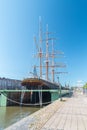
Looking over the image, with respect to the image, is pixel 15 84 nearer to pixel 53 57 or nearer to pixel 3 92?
pixel 3 92

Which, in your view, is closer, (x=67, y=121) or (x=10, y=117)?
(x=67, y=121)

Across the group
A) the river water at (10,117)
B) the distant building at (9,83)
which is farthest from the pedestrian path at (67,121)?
the distant building at (9,83)

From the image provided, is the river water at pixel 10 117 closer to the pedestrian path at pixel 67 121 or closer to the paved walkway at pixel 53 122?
the paved walkway at pixel 53 122

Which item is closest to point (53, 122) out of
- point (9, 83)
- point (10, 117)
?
point (10, 117)

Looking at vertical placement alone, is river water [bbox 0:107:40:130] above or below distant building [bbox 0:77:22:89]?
below

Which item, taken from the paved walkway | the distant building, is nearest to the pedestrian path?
the paved walkway

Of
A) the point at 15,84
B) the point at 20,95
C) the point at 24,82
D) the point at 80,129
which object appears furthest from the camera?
Result: the point at 15,84

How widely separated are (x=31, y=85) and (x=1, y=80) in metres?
7.00

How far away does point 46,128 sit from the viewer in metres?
5.05

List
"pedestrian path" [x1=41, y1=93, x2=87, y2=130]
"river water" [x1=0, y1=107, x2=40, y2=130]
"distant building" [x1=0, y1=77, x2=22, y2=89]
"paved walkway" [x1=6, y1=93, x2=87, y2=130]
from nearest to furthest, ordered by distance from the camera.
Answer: "paved walkway" [x1=6, y1=93, x2=87, y2=130]
"pedestrian path" [x1=41, y1=93, x2=87, y2=130]
"river water" [x1=0, y1=107, x2=40, y2=130]
"distant building" [x1=0, y1=77, x2=22, y2=89]

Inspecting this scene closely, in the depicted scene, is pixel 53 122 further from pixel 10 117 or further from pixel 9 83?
pixel 9 83

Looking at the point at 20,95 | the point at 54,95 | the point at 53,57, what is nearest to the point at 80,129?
the point at 54,95

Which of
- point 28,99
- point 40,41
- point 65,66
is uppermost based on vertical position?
point 40,41

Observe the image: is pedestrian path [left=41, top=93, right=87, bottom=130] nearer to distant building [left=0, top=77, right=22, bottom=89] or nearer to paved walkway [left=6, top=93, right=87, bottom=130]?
paved walkway [left=6, top=93, right=87, bottom=130]
